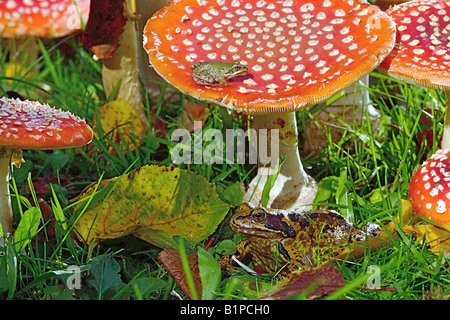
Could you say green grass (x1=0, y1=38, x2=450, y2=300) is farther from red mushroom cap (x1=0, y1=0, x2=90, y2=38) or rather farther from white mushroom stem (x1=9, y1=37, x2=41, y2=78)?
red mushroom cap (x1=0, y1=0, x2=90, y2=38)

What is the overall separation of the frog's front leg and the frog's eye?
0.51ft

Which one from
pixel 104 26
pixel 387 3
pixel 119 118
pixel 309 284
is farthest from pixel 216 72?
pixel 387 3

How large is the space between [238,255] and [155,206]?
1.13ft

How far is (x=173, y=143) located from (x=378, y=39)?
102cm

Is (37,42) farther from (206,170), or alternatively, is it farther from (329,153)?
(329,153)

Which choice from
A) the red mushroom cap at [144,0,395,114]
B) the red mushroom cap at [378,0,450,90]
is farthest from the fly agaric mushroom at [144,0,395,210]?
the red mushroom cap at [378,0,450,90]

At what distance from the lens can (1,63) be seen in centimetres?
336

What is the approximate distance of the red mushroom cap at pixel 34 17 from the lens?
2.19 meters

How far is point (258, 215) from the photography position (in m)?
1.86

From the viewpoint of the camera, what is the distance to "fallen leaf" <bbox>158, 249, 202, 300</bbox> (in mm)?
1697

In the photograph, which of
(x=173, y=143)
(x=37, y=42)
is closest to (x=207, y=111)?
(x=173, y=143)

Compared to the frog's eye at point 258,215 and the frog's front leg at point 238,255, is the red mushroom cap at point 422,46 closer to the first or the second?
the frog's eye at point 258,215

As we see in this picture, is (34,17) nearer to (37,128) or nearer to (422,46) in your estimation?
(37,128)
